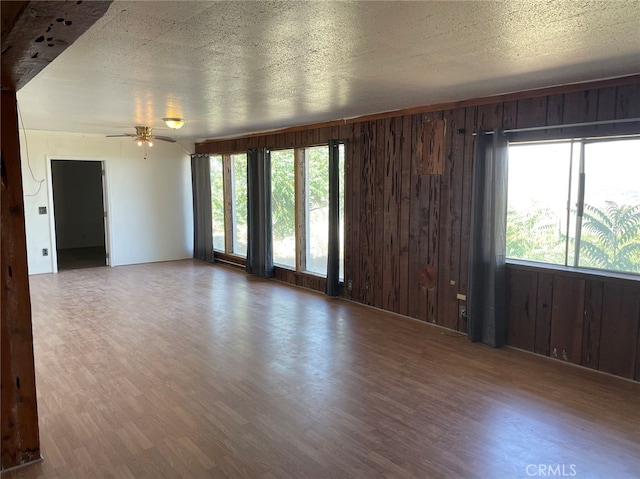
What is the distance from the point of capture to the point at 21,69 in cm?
195

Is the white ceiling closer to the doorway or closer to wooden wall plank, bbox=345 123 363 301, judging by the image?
wooden wall plank, bbox=345 123 363 301

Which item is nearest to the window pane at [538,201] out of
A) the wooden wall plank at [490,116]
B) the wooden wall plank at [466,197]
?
the wooden wall plank at [490,116]

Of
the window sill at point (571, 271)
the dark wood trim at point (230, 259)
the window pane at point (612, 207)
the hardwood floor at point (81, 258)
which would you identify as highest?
the window pane at point (612, 207)

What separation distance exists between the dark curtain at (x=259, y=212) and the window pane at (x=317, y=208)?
2.59 ft

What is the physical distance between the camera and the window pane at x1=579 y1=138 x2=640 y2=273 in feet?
11.7

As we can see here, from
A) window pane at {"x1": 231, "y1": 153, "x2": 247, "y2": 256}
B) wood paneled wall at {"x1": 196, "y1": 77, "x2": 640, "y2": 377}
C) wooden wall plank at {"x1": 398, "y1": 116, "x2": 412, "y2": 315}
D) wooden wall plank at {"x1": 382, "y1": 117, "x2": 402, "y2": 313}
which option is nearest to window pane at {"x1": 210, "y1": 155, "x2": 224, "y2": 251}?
window pane at {"x1": 231, "y1": 153, "x2": 247, "y2": 256}

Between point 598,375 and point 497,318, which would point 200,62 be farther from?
point 598,375

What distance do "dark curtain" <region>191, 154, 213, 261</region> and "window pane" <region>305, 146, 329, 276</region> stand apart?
9.09ft

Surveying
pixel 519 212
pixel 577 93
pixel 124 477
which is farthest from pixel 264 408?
pixel 577 93

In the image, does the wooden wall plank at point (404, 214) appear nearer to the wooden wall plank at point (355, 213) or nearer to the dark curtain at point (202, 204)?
the wooden wall plank at point (355, 213)

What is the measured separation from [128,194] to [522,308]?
7.14 metres

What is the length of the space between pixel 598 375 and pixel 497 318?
92cm

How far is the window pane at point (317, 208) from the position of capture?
6.46 m

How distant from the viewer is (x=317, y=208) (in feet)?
21.8
